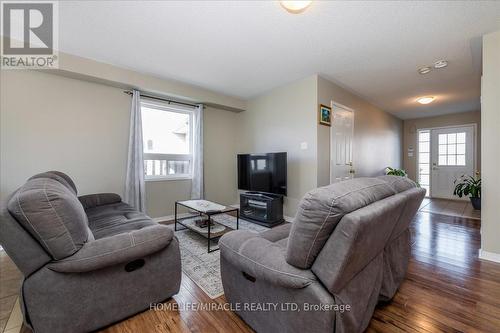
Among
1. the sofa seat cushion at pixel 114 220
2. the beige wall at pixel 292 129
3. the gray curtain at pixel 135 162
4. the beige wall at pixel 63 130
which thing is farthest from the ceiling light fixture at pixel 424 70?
the beige wall at pixel 63 130

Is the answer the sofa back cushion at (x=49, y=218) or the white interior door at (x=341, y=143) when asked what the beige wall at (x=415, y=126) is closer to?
the white interior door at (x=341, y=143)

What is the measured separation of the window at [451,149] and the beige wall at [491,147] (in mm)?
4691

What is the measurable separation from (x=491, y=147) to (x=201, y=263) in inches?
131

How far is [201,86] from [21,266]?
11.2 ft

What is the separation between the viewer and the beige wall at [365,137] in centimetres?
358

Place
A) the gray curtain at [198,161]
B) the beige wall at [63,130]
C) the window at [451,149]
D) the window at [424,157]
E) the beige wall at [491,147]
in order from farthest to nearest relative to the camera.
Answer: the window at [424,157], the window at [451,149], the gray curtain at [198,161], the beige wall at [63,130], the beige wall at [491,147]

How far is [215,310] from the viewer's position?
5.11ft

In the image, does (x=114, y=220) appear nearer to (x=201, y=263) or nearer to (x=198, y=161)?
(x=201, y=263)

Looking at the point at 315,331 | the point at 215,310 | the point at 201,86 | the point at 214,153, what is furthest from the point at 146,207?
the point at 315,331

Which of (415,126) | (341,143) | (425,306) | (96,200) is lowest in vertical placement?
(425,306)

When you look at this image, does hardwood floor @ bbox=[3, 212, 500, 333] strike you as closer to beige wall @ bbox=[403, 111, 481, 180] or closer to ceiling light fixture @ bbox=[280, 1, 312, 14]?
ceiling light fixture @ bbox=[280, 1, 312, 14]

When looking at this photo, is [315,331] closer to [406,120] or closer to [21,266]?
[21,266]

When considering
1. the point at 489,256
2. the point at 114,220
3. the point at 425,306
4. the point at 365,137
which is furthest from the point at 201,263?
the point at 365,137

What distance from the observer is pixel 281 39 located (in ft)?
8.02
